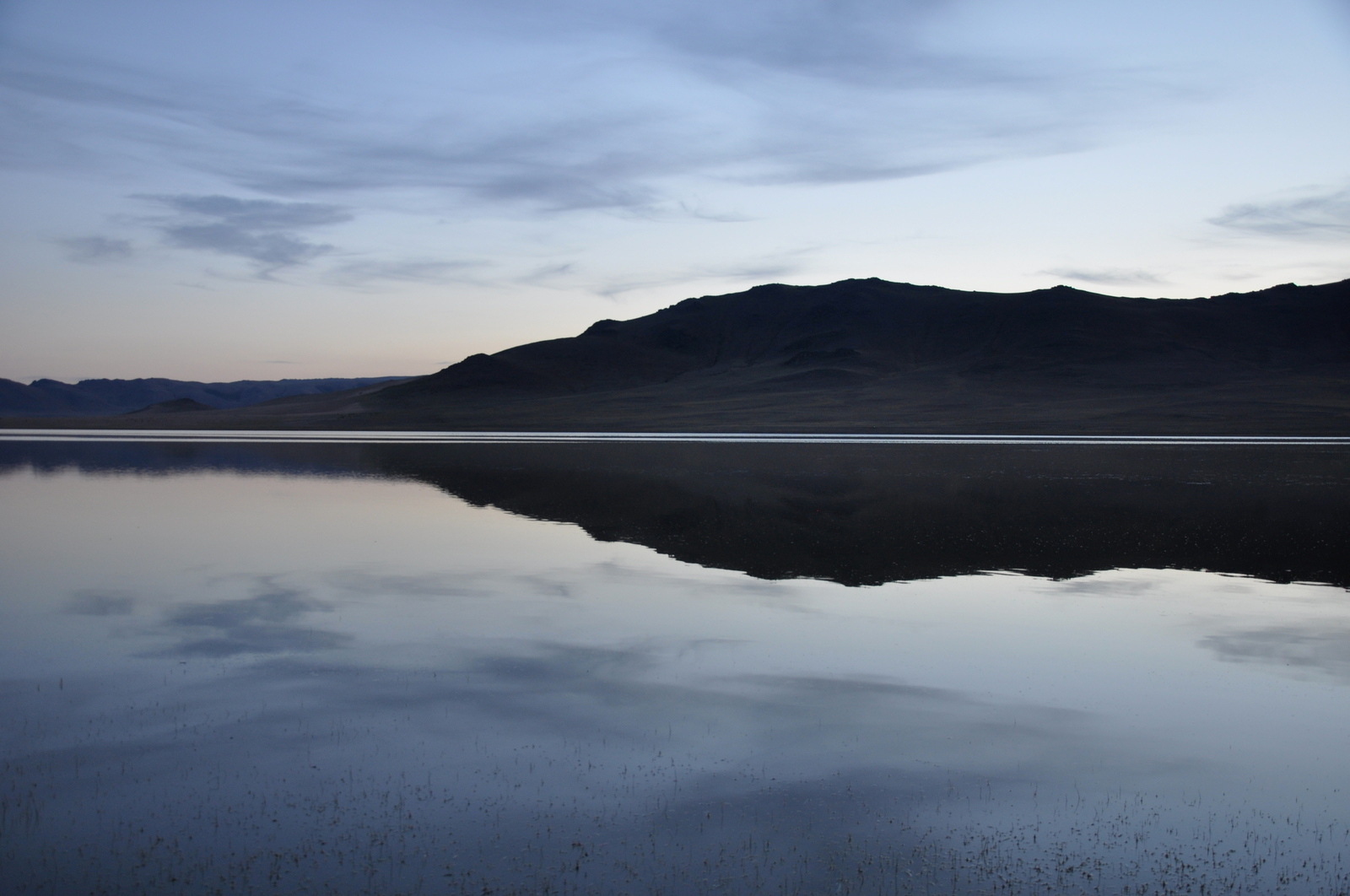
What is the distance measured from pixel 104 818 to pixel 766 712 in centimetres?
602

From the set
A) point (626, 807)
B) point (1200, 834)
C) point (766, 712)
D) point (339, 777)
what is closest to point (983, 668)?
point (766, 712)

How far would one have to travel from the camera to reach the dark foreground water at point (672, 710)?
771 cm

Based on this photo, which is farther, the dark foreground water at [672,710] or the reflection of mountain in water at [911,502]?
the reflection of mountain in water at [911,502]

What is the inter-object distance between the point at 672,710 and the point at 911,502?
Answer: 77.1ft

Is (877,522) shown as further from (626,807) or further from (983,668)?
(626,807)

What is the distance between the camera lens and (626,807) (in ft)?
27.9

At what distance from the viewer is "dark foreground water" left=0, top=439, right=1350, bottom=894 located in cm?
771

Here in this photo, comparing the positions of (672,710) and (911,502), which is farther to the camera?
(911,502)

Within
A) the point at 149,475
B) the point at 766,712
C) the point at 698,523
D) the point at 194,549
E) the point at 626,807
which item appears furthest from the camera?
the point at 149,475

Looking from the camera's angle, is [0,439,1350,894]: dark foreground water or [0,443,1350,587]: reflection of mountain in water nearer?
[0,439,1350,894]: dark foreground water

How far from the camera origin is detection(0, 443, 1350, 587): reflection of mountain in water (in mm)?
22158

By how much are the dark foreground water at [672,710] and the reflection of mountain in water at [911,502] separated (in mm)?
299

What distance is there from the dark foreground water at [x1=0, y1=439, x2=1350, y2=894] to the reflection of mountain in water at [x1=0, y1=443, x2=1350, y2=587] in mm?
299

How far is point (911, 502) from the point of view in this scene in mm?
33344
